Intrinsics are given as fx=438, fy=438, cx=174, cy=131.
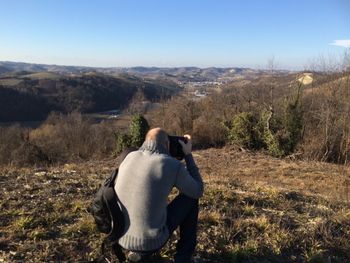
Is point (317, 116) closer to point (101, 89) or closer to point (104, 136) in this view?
point (104, 136)

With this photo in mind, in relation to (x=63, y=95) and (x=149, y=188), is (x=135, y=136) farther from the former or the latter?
(x=63, y=95)

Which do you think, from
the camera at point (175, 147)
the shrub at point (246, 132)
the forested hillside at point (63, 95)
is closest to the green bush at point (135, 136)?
the shrub at point (246, 132)

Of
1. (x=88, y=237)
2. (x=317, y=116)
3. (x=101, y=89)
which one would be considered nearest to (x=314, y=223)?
(x=88, y=237)

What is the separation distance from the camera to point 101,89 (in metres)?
103

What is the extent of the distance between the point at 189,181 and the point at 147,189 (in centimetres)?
34

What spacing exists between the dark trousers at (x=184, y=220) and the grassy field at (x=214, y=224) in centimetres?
40

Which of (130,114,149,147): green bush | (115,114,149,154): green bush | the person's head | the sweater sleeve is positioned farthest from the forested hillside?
the person's head

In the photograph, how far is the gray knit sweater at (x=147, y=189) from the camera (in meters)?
3.14

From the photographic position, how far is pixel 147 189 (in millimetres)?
3148

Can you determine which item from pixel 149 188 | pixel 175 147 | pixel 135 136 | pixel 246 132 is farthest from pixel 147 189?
pixel 135 136

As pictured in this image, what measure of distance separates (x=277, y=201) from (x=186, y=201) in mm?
2964

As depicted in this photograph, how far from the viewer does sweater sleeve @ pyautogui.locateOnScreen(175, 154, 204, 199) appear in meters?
3.24

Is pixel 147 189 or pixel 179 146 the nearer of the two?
pixel 147 189

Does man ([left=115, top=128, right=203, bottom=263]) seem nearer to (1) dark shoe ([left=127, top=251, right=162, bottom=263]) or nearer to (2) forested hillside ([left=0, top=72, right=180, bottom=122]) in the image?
(1) dark shoe ([left=127, top=251, right=162, bottom=263])
